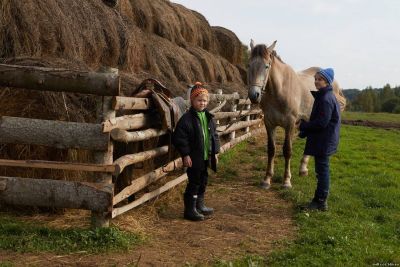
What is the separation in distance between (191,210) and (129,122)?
1.43 metres

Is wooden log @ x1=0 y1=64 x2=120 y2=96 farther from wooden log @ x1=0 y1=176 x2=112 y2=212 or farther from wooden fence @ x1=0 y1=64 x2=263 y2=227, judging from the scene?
wooden log @ x1=0 y1=176 x2=112 y2=212

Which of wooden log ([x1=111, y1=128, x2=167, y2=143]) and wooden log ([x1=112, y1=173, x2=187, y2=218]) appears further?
wooden log ([x1=112, y1=173, x2=187, y2=218])

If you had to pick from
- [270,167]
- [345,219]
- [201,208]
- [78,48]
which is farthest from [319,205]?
[78,48]

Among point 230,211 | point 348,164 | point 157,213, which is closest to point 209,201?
point 230,211

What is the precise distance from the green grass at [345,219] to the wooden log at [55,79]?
6.97 ft

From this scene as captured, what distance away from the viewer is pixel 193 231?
16.6 ft

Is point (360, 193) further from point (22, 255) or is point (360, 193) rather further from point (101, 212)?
point (22, 255)

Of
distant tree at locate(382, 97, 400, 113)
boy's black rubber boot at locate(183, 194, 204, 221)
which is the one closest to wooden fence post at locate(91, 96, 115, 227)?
boy's black rubber boot at locate(183, 194, 204, 221)

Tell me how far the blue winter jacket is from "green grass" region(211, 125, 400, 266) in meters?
0.92

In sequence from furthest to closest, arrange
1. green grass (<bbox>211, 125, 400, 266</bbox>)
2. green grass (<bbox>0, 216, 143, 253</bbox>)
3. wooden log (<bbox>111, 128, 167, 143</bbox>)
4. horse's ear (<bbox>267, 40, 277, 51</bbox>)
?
horse's ear (<bbox>267, 40, 277, 51</bbox>) → wooden log (<bbox>111, 128, 167, 143</bbox>) → green grass (<bbox>211, 125, 400, 266</bbox>) → green grass (<bbox>0, 216, 143, 253</bbox>)

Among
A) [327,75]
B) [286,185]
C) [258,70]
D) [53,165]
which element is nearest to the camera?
[53,165]

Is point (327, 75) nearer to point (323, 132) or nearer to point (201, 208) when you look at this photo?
point (323, 132)

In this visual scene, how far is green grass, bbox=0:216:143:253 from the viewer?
4.08 metres

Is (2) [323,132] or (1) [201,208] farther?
(2) [323,132]
